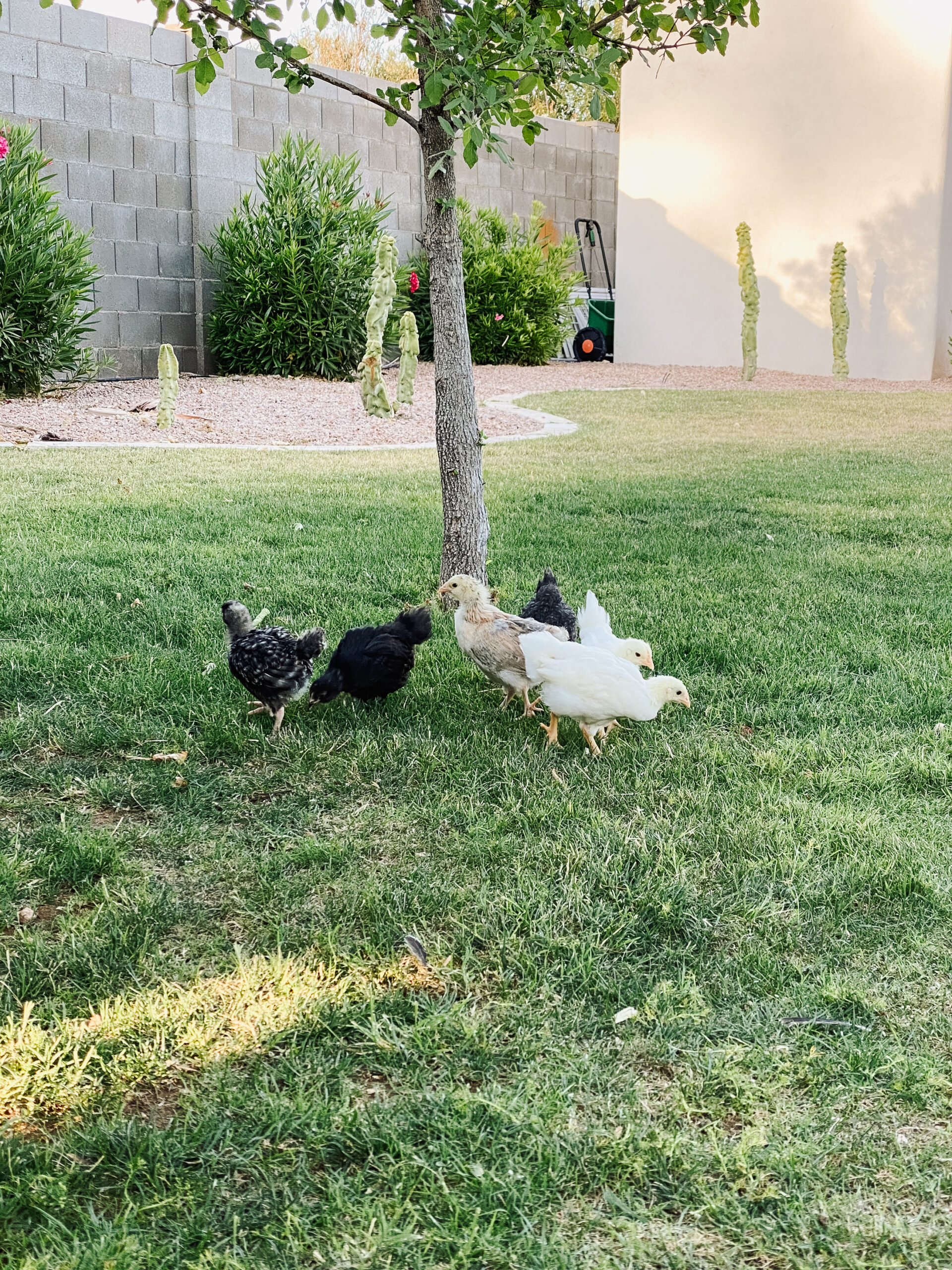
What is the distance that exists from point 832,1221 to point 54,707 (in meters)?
3.01

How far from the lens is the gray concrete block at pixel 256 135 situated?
14.7 meters

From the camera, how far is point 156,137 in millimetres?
13633

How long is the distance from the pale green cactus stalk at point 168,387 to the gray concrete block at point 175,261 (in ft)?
13.1

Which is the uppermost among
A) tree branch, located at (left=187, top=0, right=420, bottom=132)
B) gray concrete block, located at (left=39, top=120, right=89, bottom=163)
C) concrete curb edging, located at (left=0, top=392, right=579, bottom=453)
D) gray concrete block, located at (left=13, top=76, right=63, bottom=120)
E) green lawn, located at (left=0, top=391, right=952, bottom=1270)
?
gray concrete block, located at (left=13, top=76, right=63, bottom=120)

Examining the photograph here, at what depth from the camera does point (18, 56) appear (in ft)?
40.1

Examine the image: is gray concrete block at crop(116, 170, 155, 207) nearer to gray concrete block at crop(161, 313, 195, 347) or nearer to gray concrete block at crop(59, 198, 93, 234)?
gray concrete block at crop(59, 198, 93, 234)

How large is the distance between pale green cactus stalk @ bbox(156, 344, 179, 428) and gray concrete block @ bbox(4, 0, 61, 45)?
4.75 metres

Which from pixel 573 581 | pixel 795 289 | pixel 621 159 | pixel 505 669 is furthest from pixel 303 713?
pixel 621 159

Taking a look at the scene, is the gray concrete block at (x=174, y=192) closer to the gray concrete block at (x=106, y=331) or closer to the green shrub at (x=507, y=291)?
the gray concrete block at (x=106, y=331)

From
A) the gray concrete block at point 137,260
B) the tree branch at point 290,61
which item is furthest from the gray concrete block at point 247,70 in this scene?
the tree branch at point 290,61

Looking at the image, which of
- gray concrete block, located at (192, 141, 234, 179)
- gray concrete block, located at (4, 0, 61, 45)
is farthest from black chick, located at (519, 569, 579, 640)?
gray concrete block, located at (192, 141, 234, 179)

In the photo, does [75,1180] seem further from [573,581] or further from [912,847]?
[573,581]

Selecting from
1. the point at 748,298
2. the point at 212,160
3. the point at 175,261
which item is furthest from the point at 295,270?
the point at 748,298

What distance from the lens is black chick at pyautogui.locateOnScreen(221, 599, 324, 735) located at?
3.74 meters
